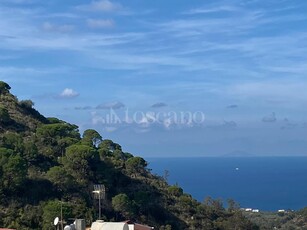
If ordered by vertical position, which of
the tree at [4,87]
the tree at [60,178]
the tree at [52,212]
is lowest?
the tree at [52,212]

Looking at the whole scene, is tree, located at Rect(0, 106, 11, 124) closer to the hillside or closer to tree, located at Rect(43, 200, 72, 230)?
the hillside

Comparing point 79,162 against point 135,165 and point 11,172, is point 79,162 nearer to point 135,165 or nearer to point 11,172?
point 11,172

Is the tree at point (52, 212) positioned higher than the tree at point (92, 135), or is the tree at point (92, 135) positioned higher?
the tree at point (92, 135)

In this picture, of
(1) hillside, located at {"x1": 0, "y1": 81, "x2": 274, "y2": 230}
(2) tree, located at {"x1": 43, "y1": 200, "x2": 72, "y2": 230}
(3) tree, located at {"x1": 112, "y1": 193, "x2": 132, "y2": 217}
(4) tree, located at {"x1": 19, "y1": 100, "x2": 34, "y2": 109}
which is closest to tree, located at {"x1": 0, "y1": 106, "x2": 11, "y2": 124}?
(1) hillside, located at {"x1": 0, "y1": 81, "x2": 274, "y2": 230}

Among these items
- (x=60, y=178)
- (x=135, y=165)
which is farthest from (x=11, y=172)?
(x=135, y=165)

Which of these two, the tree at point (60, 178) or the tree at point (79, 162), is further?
the tree at point (79, 162)

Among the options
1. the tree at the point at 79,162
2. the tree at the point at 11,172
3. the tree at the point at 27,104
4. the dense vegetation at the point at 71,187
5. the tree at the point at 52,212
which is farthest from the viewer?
the tree at the point at 27,104

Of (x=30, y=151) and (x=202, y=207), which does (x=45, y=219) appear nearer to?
(x=30, y=151)

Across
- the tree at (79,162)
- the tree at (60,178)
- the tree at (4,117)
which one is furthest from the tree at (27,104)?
the tree at (60,178)

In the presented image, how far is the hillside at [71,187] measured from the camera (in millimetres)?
25484

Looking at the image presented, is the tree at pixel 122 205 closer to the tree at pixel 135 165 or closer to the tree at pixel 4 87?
the tree at pixel 135 165

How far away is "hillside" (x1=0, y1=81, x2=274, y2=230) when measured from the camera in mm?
25484

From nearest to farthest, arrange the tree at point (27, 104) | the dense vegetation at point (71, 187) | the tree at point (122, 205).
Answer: the dense vegetation at point (71, 187)
the tree at point (122, 205)
the tree at point (27, 104)

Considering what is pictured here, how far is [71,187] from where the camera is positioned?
93.2 ft
